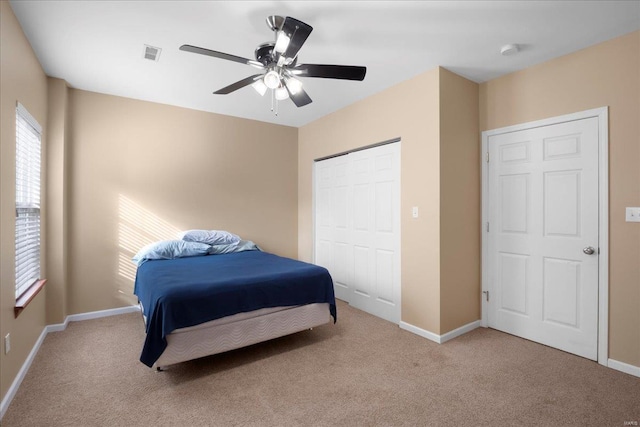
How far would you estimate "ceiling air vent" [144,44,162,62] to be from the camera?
8.43 ft

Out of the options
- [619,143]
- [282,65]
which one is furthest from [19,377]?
[619,143]

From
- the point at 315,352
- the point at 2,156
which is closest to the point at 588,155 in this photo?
the point at 315,352

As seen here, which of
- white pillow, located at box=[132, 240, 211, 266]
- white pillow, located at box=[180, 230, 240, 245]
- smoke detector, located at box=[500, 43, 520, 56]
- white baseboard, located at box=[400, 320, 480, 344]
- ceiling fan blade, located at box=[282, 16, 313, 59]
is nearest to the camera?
ceiling fan blade, located at box=[282, 16, 313, 59]

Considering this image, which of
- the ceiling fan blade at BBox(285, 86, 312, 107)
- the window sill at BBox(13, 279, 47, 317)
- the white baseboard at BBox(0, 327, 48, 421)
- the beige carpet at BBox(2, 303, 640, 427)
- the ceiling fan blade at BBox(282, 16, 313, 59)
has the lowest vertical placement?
the beige carpet at BBox(2, 303, 640, 427)

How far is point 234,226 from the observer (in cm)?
439

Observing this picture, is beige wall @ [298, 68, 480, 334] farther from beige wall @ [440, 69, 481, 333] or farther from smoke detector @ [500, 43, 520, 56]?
smoke detector @ [500, 43, 520, 56]

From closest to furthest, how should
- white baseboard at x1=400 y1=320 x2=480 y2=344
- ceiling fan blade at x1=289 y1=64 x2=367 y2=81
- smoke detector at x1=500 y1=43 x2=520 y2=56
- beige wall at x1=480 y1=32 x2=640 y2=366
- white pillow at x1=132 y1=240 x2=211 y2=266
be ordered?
ceiling fan blade at x1=289 y1=64 x2=367 y2=81 → beige wall at x1=480 y1=32 x2=640 y2=366 → smoke detector at x1=500 y1=43 x2=520 y2=56 → white baseboard at x1=400 y1=320 x2=480 y2=344 → white pillow at x1=132 y1=240 x2=211 y2=266

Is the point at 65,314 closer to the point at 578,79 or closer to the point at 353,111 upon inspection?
the point at 353,111

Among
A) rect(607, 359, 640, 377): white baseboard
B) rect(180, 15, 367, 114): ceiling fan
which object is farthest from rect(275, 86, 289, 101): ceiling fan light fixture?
rect(607, 359, 640, 377): white baseboard

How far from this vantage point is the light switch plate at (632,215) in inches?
90.1

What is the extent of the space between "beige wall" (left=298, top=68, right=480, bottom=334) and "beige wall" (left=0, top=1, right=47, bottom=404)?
311 centimetres

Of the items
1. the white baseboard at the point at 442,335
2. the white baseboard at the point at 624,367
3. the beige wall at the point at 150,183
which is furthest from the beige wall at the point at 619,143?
the beige wall at the point at 150,183

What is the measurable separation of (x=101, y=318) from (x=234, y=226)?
6.03 feet

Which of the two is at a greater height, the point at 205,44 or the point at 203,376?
the point at 205,44
